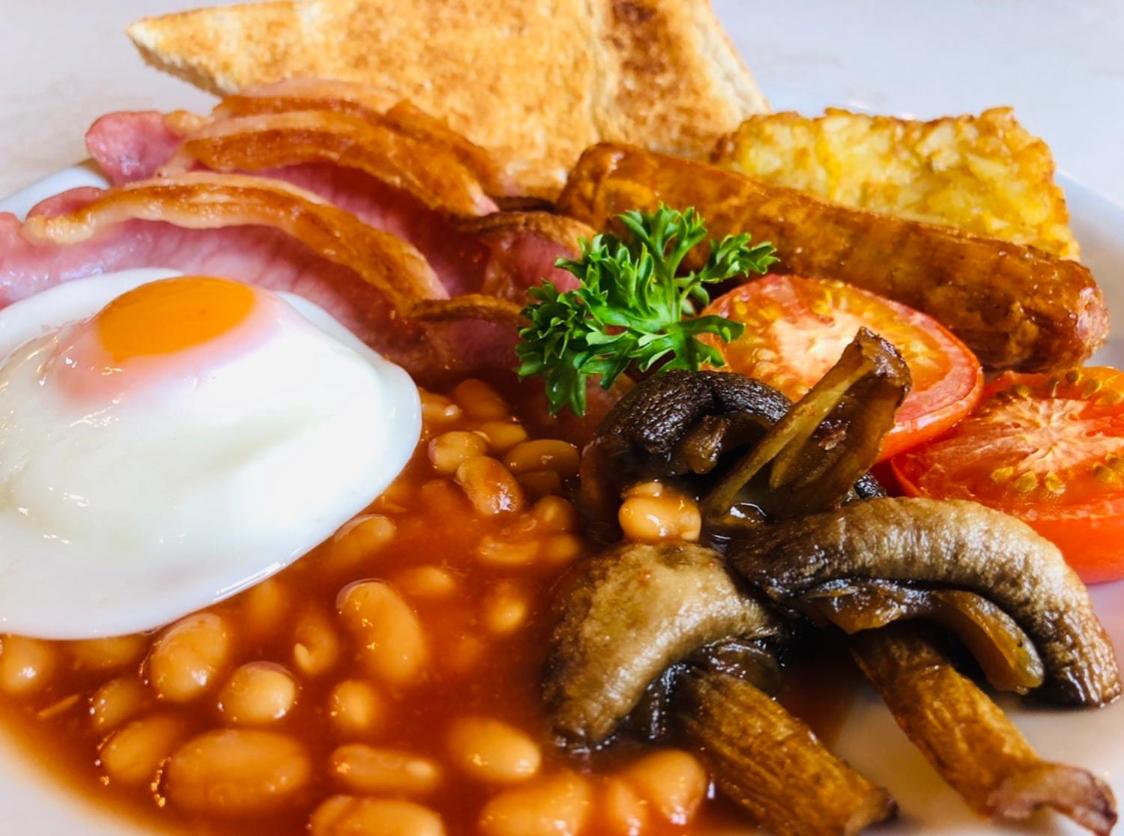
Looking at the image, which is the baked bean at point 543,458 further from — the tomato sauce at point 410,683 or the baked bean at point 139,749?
the baked bean at point 139,749

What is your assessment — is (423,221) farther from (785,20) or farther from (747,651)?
(785,20)

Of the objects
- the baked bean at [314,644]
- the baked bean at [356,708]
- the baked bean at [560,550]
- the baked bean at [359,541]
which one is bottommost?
the baked bean at [314,644]

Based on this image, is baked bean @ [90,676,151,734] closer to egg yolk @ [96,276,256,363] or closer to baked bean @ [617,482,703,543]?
egg yolk @ [96,276,256,363]

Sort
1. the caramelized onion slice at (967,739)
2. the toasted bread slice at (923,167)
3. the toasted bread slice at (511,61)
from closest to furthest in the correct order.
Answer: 1. the caramelized onion slice at (967,739)
2. the toasted bread slice at (923,167)
3. the toasted bread slice at (511,61)

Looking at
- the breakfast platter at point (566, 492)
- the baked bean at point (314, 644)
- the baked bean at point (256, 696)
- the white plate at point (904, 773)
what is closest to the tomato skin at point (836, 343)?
the breakfast platter at point (566, 492)

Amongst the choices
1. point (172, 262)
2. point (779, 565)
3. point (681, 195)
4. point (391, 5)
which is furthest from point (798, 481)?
point (391, 5)

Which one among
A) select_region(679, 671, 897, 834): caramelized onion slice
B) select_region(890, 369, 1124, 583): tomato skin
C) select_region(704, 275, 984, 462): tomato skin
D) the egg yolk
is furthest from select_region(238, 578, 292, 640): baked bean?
select_region(890, 369, 1124, 583): tomato skin

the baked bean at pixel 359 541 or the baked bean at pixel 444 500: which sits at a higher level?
the baked bean at pixel 444 500
